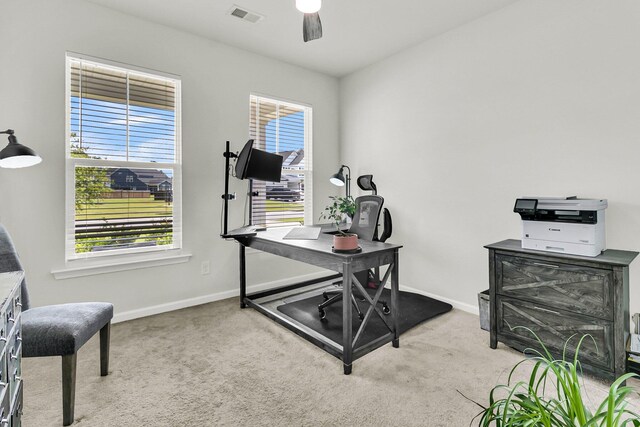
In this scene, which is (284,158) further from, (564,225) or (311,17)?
(564,225)

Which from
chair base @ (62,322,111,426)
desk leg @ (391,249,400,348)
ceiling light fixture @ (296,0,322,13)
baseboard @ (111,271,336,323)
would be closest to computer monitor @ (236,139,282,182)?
baseboard @ (111,271,336,323)

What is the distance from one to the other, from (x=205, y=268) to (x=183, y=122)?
1.48m

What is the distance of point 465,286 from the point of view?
3178 mm

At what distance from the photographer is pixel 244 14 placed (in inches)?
114

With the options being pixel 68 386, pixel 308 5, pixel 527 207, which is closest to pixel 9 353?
pixel 68 386

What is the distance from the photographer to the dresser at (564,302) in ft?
6.21

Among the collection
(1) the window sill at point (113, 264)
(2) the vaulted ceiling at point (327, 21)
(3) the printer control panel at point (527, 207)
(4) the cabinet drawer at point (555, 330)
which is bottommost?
(4) the cabinet drawer at point (555, 330)

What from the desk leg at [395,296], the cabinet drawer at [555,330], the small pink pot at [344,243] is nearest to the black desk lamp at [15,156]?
the small pink pot at [344,243]

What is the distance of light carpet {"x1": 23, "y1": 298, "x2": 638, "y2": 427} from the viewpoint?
1708mm

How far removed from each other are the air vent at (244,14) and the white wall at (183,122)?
61 centimetres

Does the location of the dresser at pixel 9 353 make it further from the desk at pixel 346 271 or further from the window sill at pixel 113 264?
the window sill at pixel 113 264

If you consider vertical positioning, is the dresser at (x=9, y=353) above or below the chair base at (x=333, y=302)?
above

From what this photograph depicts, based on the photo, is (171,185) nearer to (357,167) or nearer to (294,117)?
(294,117)

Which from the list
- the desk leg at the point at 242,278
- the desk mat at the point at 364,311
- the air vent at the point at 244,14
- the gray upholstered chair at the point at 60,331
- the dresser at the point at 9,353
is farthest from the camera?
the desk leg at the point at 242,278
